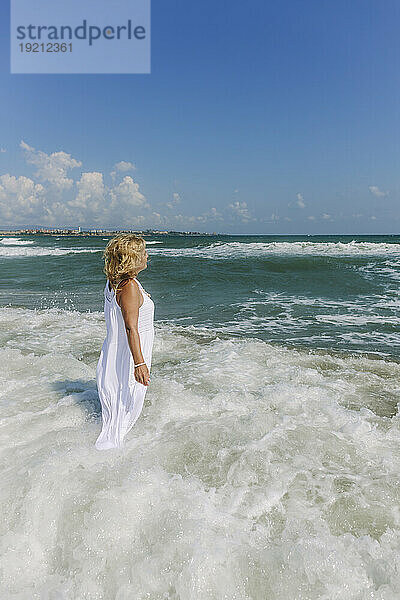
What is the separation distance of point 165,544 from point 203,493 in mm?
517

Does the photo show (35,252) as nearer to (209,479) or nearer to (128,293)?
(128,293)

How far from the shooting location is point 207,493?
2.85 metres

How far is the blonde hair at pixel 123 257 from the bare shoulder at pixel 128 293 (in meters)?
0.05

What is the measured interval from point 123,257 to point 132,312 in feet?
1.48

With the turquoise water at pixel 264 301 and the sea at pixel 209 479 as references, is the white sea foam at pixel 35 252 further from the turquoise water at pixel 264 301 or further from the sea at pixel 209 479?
the sea at pixel 209 479

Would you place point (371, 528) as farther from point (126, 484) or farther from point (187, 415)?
point (187, 415)

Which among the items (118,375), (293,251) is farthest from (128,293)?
(293,251)

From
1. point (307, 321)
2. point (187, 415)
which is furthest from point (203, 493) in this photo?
point (307, 321)

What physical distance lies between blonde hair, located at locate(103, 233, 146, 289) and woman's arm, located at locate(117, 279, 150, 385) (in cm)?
9

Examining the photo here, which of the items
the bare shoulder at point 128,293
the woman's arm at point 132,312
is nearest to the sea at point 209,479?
the woman's arm at point 132,312

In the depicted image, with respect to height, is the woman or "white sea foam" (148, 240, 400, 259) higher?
"white sea foam" (148, 240, 400, 259)

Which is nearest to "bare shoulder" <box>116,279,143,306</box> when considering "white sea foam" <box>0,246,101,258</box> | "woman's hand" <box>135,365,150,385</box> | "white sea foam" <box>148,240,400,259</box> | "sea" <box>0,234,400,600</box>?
"woman's hand" <box>135,365,150,385</box>

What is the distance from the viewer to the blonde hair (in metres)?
2.99

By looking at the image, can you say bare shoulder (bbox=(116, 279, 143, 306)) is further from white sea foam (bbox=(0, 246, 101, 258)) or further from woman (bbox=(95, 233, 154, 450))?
white sea foam (bbox=(0, 246, 101, 258))
